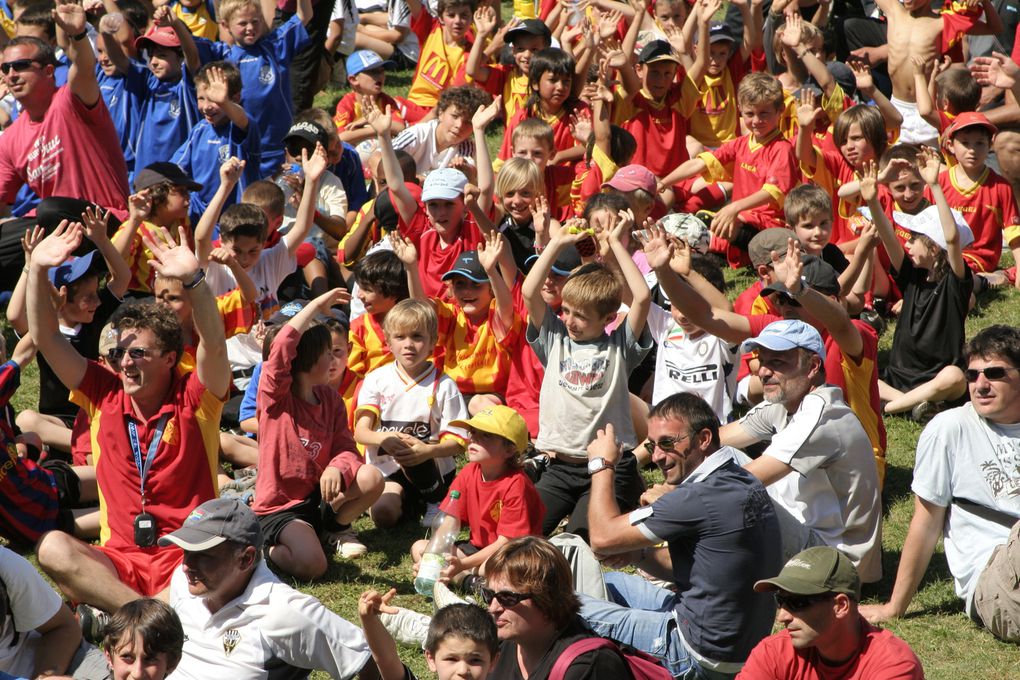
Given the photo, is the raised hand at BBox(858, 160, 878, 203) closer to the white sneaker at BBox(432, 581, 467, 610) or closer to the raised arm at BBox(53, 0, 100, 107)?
the white sneaker at BBox(432, 581, 467, 610)

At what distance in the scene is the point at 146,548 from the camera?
6305 mm

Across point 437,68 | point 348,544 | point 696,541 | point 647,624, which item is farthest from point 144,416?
point 437,68

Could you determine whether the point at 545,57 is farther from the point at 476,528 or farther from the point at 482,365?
the point at 476,528

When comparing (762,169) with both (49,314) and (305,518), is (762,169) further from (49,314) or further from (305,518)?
(49,314)

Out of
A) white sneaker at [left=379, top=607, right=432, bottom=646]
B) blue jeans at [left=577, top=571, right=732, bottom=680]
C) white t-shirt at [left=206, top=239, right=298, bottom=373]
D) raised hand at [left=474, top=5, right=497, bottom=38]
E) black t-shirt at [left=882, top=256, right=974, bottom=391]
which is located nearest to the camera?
blue jeans at [left=577, top=571, right=732, bottom=680]

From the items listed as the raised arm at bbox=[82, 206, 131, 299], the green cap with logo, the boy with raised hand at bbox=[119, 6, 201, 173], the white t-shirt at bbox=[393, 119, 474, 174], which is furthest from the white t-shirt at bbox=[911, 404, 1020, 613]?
the boy with raised hand at bbox=[119, 6, 201, 173]

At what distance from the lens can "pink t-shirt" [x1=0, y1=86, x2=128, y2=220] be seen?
9.82 metres

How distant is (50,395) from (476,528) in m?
3.03

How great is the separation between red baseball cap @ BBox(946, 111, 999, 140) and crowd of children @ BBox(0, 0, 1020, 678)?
19mm

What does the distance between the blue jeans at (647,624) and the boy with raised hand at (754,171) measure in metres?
4.46

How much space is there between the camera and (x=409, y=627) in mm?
6141

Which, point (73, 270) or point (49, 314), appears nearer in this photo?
point (49, 314)

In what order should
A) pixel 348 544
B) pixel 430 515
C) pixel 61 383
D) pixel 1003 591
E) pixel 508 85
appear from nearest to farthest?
pixel 1003 591 < pixel 348 544 < pixel 430 515 < pixel 61 383 < pixel 508 85

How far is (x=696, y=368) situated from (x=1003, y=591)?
2473 millimetres
